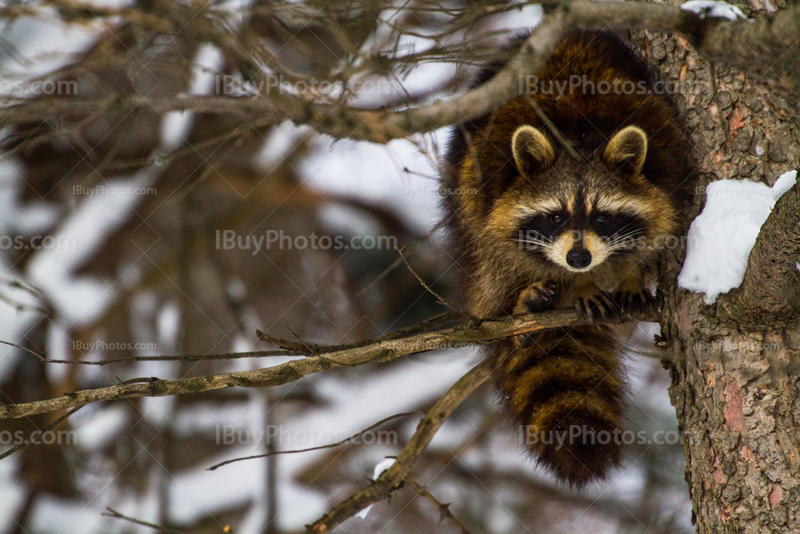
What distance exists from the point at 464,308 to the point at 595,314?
1.07 metres

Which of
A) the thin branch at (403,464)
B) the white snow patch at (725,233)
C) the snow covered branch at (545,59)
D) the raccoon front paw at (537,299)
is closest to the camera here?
the snow covered branch at (545,59)

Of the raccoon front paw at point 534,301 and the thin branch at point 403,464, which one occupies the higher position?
the raccoon front paw at point 534,301

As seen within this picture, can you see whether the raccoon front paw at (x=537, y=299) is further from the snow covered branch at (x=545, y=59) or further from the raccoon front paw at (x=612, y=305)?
the snow covered branch at (x=545, y=59)

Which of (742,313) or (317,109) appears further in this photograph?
(742,313)

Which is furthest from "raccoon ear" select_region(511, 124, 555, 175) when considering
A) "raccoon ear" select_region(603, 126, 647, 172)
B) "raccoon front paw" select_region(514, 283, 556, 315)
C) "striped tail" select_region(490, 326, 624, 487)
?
"striped tail" select_region(490, 326, 624, 487)

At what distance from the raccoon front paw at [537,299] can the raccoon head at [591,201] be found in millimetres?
167

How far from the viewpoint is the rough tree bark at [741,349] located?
8.75 feet

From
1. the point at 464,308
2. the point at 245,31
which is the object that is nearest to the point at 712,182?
the point at 464,308

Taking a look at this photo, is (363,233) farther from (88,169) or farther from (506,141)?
(506,141)

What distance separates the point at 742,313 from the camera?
2809 mm

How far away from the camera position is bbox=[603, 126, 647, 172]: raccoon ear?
3.50m

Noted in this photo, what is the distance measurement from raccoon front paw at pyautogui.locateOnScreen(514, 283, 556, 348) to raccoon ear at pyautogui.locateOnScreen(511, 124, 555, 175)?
0.67 metres

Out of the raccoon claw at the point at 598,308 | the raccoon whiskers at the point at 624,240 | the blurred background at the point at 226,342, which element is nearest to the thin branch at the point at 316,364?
the raccoon claw at the point at 598,308

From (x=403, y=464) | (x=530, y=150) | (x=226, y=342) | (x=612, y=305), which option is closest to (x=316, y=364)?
(x=403, y=464)
